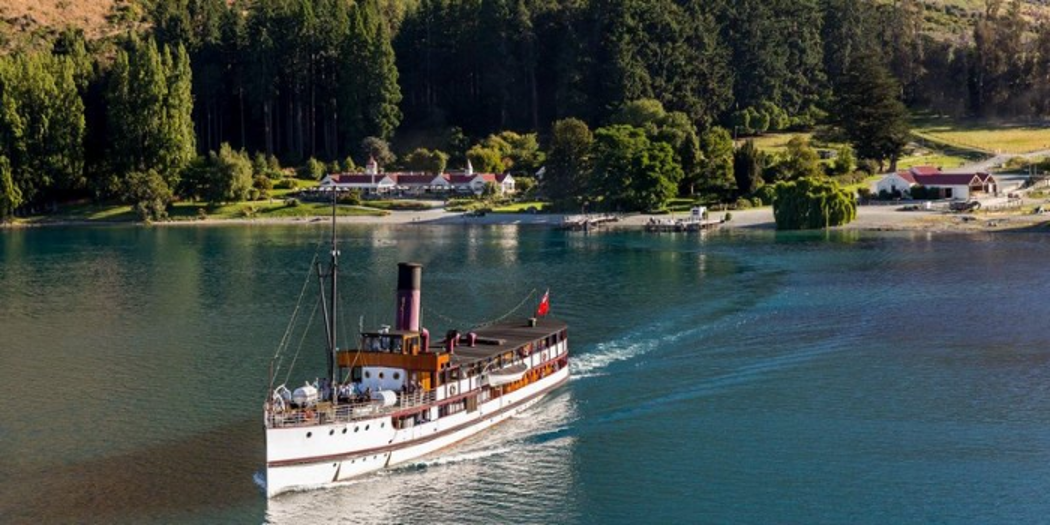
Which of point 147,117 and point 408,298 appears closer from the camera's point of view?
point 408,298

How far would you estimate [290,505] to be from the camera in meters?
50.6

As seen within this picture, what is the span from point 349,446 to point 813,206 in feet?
330

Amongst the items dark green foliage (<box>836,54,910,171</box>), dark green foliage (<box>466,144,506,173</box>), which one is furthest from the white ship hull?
dark green foliage (<box>466,144,506,173</box>)

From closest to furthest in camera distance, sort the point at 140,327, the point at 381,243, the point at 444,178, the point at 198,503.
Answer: the point at 198,503 → the point at 140,327 → the point at 381,243 → the point at 444,178

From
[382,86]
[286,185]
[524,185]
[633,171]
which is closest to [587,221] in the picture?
[633,171]

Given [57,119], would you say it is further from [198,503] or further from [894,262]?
[198,503]

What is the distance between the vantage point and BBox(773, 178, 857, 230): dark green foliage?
144 metres

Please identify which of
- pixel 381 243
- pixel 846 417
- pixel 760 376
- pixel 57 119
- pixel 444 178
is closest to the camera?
pixel 846 417

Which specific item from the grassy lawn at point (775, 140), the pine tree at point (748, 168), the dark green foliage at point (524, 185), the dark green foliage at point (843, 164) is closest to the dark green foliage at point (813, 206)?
the pine tree at point (748, 168)

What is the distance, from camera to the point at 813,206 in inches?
5679

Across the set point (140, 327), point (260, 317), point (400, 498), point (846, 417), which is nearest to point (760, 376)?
point (846, 417)

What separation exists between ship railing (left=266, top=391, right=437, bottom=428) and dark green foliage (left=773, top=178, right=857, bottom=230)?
9553 cm

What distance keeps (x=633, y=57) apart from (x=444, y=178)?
34750 mm

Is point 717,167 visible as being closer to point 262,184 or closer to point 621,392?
point 262,184
